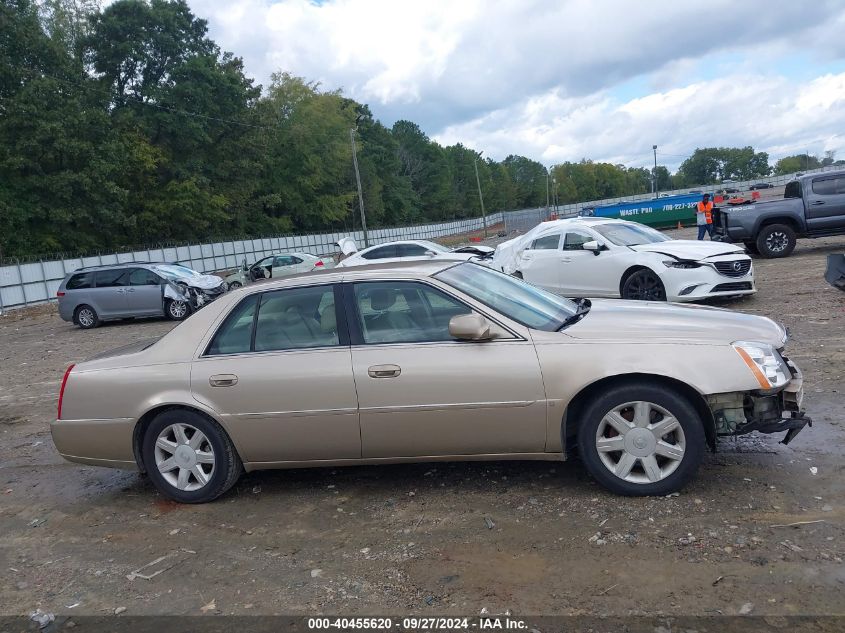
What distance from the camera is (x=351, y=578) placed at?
3.55m

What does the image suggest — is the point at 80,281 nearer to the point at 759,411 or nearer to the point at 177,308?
the point at 177,308

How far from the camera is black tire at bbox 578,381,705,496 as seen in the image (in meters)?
3.96

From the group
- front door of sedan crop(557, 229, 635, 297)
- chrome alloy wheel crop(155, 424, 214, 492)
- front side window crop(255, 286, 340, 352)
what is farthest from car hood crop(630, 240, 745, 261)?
chrome alloy wheel crop(155, 424, 214, 492)

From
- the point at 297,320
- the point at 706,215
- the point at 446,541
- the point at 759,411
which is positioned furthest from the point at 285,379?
the point at 706,215

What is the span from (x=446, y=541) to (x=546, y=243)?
9018 millimetres

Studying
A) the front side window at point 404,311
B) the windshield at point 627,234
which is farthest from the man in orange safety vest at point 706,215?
the front side window at point 404,311

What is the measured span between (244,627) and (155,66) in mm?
53450

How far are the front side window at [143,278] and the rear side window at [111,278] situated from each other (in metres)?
0.22

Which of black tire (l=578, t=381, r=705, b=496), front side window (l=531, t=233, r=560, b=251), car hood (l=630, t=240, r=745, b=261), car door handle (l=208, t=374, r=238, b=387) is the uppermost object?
front side window (l=531, t=233, r=560, b=251)

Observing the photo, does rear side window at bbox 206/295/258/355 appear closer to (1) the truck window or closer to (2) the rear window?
(2) the rear window

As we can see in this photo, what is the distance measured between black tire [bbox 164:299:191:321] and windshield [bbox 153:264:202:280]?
2.46ft

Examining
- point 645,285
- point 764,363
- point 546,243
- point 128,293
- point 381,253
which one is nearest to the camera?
point 764,363

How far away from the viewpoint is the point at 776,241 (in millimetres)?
16344

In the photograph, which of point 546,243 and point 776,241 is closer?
point 546,243
